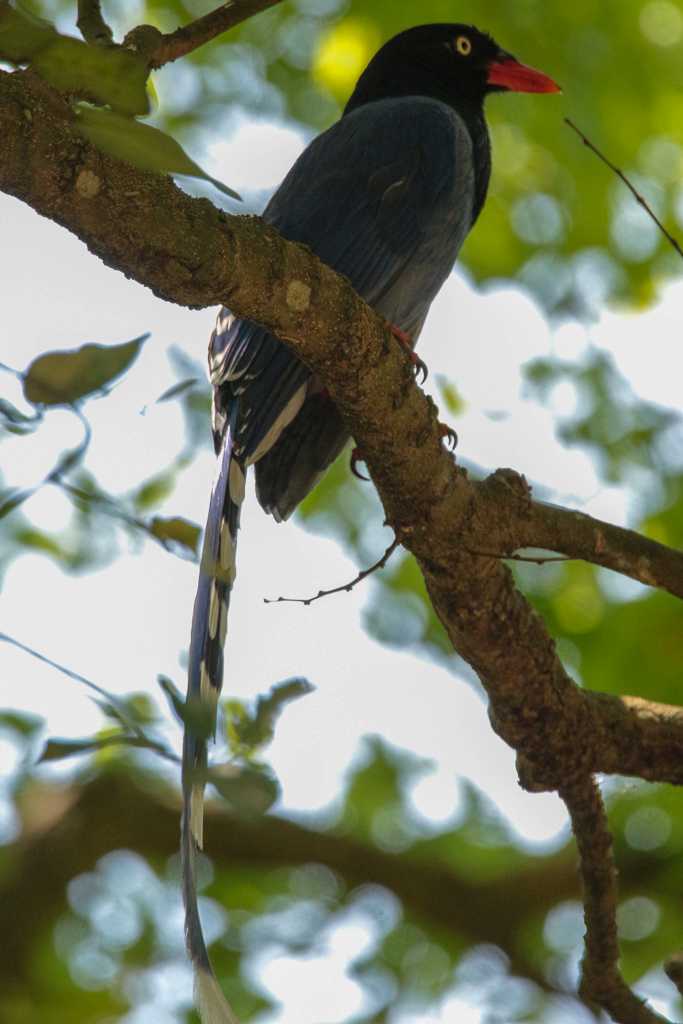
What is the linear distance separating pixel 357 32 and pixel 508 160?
0.80 metres

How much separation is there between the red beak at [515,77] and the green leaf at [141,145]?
12.8 ft

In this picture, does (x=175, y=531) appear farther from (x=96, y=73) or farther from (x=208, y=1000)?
(x=208, y=1000)

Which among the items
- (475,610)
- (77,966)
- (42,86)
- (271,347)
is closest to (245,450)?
(271,347)

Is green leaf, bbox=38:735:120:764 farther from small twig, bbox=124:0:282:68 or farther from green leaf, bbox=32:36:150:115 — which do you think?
small twig, bbox=124:0:282:68

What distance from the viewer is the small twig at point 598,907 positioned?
129 inches

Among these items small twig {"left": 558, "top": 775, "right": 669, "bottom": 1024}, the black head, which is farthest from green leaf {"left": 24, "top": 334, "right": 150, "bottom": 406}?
the black head

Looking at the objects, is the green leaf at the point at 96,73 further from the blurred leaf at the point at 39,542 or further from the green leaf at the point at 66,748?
the blurred leaf at the point at 39,542

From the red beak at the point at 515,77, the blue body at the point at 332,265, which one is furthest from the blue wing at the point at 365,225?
the red beak at the point at 515,77

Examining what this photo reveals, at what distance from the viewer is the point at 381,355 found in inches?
105

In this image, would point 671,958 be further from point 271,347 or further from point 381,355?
point 271,347

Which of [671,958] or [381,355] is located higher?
[381,355]

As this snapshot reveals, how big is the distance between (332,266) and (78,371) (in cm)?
231

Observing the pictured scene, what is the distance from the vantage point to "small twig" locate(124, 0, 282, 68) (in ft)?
9.74

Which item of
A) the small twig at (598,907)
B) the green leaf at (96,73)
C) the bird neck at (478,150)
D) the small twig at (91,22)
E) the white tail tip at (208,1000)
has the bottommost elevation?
the white tail tip at (208,1000)
